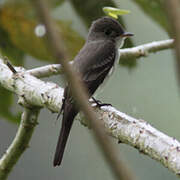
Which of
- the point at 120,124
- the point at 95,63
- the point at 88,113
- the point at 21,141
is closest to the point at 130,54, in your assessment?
the point at 95,63

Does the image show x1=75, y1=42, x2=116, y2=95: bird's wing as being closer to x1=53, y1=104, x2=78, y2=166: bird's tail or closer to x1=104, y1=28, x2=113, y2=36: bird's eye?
x1=104, y1=28, x2=113, y2=36: bird's eye

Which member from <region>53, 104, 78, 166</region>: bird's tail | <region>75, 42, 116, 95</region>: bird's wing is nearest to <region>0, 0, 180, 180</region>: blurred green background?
<region>75, 42, 116, 95</region>: bird's wing

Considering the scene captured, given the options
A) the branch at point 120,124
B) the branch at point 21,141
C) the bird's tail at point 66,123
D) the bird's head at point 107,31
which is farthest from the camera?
the bird's head at point 107,31

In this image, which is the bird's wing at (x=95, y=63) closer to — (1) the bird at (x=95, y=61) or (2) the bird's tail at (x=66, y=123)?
(1) the bird at (x=95, y=61)

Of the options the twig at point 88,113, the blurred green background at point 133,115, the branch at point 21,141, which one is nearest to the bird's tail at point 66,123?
the branch at point 21,141

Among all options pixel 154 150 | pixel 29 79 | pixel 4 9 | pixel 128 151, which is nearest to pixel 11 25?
pixel 4 9

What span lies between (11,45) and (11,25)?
0.14 metres

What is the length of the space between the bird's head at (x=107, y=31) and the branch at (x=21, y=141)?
117 cm

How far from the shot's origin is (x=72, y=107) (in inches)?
105

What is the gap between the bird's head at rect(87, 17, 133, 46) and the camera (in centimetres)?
372

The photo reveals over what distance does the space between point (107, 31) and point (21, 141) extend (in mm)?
1405

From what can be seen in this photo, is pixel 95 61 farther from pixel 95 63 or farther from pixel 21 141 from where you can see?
pixel 21 141

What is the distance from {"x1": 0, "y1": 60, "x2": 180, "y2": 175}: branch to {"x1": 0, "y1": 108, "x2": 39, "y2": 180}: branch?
0.10m

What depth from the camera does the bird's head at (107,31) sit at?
12.2 feet
